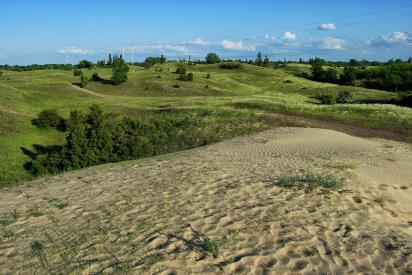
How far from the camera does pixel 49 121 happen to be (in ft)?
130

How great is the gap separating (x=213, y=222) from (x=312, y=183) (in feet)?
12.6

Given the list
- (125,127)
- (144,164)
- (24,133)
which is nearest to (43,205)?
(144,164)

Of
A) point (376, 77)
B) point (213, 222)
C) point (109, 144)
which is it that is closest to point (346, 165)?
point (213, 222)

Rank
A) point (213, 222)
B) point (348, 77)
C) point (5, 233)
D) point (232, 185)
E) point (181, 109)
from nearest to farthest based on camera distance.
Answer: point (213, 222) → point (5, 233) → point (232, 185) → point (181, 109) → point (348, 77)

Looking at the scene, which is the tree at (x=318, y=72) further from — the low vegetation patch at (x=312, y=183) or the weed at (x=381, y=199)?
the weed at (x=381, y=199)

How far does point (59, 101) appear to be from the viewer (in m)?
55.2

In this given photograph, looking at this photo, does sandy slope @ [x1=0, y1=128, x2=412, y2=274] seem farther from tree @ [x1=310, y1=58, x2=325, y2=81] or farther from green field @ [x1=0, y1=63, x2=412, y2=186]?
tree @ [x1=310, y1=58, x2=325, y2=81]

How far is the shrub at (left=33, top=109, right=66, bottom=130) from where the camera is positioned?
39.5 m

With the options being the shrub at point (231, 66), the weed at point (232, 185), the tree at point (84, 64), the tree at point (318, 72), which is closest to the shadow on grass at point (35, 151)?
the weed at point (232, 185)

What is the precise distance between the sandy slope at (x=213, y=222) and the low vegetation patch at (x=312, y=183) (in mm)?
351

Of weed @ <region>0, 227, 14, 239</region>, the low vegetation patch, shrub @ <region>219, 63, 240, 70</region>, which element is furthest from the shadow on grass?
shrub @ <region>219, 63, 240, 70</region>

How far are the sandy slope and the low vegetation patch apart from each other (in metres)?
0.35

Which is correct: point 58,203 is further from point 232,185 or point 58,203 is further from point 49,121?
point 49,121

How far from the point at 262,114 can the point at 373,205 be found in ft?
90.0
